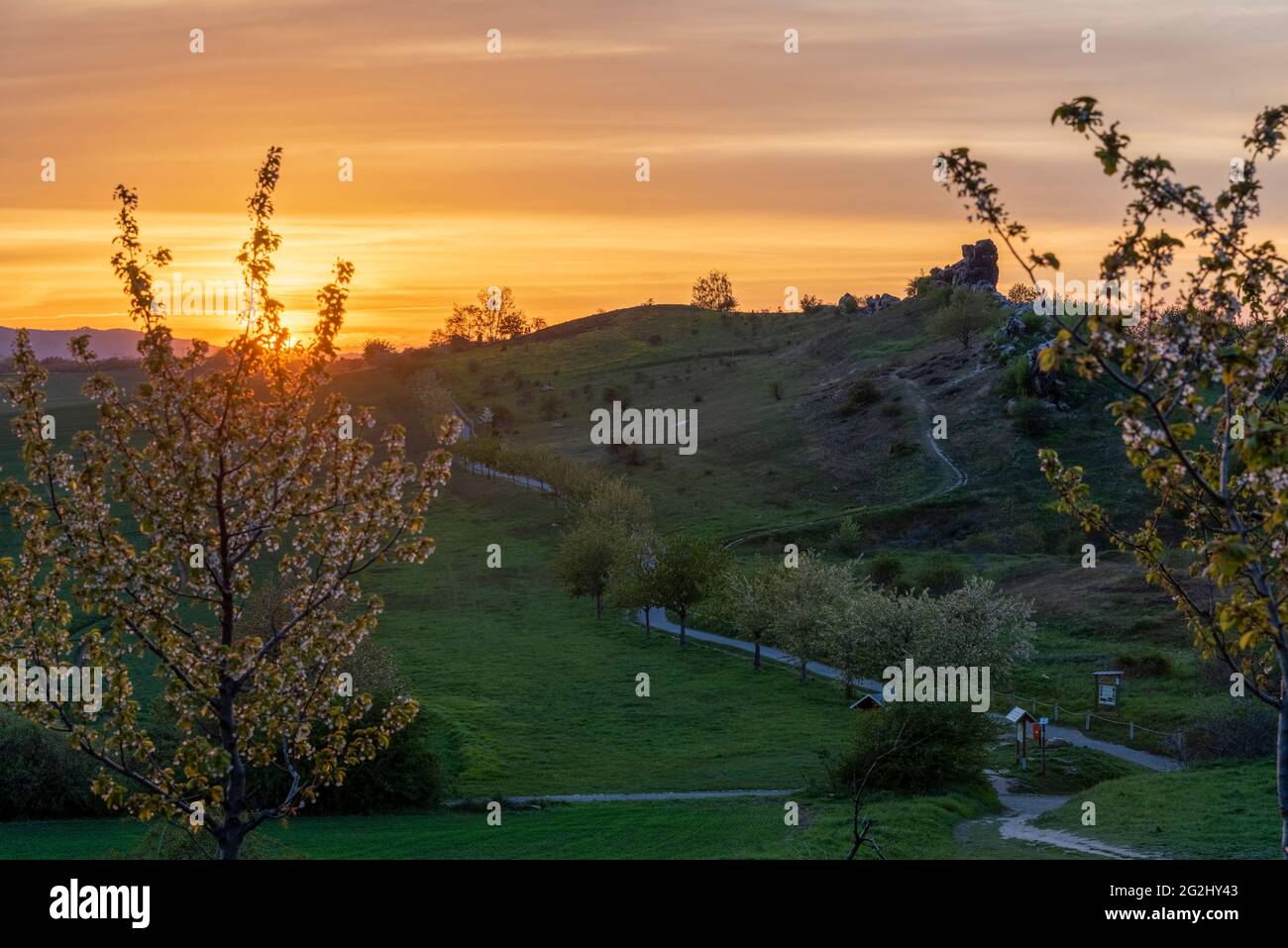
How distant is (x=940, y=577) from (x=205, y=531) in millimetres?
86453

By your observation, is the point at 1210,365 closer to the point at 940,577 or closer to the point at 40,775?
the point at 40,775

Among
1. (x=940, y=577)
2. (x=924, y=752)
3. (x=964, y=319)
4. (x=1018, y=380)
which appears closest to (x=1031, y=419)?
(x=1018, y=380)

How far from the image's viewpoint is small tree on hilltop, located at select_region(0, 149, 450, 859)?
16.3 metres

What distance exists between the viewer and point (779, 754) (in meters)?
60.3

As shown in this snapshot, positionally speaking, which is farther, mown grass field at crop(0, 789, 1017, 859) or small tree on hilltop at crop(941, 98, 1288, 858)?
mown grass field at crop(0, 789, 1017, 859)

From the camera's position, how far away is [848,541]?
368ft

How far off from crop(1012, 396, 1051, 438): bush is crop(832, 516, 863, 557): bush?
1332 inches

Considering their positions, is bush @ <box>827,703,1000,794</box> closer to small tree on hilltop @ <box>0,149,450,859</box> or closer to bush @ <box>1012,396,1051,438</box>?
small tree on hilltop @ <box>0,149,450,859</box>

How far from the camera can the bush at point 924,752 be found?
49344 mm

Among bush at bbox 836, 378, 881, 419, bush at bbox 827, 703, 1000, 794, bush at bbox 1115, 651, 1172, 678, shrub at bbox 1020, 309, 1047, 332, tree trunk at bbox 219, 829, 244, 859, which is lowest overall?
bush at bbox 1115, 651, 1172, 678

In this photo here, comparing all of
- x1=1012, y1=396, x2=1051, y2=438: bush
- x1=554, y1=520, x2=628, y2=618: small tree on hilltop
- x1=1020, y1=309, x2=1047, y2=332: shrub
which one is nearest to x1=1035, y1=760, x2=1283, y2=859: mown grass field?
x1=554, y1=520, x2=628, y2=618: small tree on hilltop
